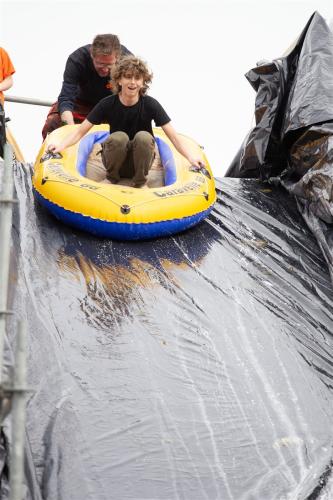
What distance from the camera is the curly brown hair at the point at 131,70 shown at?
14.0 ft

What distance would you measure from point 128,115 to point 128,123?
0.13ft

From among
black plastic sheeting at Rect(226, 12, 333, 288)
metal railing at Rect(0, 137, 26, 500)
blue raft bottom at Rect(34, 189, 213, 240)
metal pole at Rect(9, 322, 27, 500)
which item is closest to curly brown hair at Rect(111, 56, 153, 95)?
blue raft bottom at Rect(34, 189, 213, 240)

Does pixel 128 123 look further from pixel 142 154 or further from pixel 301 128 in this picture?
pixel 301 128

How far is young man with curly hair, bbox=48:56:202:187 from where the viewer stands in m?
4.32

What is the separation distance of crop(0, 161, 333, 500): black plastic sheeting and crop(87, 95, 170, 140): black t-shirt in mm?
Answer: 544

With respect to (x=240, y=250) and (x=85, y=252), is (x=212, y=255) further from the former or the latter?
(x=85, y=252)

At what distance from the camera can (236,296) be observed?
12.7 ft

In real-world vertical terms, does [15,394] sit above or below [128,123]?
above

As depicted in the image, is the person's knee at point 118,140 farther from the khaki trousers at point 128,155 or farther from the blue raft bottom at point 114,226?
the blue raft bottom at point 114,226

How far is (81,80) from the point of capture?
546 centimetres

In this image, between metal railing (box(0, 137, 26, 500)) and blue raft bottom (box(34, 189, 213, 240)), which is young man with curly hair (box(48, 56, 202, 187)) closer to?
blue raft bottom (box(34, 189, 213, 240))

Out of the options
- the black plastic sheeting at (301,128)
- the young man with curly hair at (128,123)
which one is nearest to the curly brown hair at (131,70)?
the young man with curly hair at (128,123)

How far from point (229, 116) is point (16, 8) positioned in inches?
90.6

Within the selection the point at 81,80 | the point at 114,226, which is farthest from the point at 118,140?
the point at 81,80
